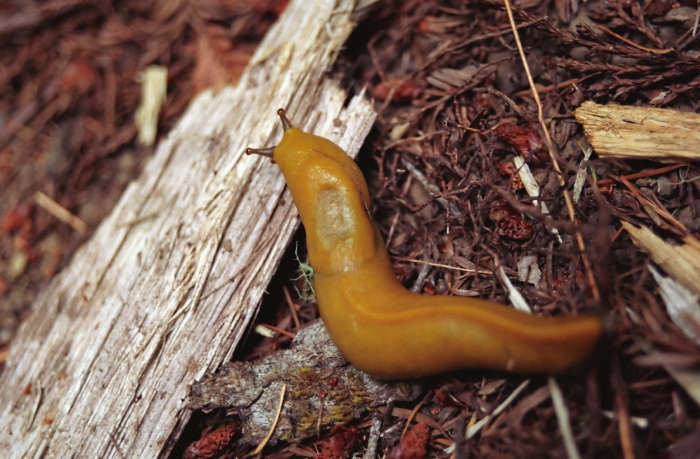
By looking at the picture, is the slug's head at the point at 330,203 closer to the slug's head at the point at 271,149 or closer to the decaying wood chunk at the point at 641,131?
the slug's head at the point at 271,149

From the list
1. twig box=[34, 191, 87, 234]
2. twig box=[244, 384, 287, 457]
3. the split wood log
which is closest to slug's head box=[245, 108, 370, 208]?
the split wood log

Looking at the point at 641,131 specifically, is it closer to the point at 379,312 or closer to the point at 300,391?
the point at 379,312

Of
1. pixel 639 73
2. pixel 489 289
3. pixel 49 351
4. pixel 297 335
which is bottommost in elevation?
pixel 49 351

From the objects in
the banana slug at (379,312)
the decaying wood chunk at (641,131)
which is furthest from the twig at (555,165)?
the banana slug at (379,312)

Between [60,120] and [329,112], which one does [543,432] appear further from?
[60,120]

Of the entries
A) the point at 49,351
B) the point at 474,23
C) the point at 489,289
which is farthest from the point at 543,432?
the point at 49,351

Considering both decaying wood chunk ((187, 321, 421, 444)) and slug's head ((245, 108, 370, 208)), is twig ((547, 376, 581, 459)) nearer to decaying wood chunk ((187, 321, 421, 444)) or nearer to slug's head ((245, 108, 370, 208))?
decaying wood chunk ((187, 321, 421, 444))
